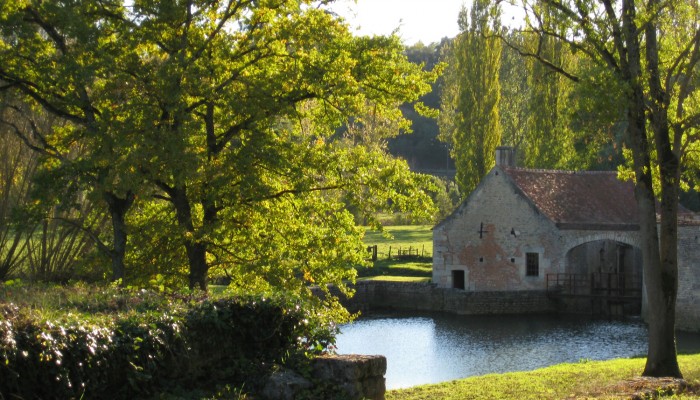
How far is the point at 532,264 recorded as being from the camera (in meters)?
39.4

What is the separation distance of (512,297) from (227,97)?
83.3 ft

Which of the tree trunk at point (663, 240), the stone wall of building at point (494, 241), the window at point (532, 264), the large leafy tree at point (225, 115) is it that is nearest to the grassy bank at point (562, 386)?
the tree trunk at point (663, 240)

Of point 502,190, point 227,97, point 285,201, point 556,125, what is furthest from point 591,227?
point 227,97

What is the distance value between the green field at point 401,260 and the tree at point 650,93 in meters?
26.0

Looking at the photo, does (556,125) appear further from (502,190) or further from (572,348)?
(572,348)

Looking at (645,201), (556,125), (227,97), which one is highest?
(556,125)

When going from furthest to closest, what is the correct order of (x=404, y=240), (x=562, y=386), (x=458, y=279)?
(x=404, y=240) → (x=458, y=279) → (x=562, y=386)

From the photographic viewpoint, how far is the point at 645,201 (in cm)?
1443

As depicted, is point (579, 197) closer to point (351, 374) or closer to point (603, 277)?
point (603, 277)

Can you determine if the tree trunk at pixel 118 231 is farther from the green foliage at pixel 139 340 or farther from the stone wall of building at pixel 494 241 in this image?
the stone wall of building at pixel 494 241

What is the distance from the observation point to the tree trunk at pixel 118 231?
52.7 ft

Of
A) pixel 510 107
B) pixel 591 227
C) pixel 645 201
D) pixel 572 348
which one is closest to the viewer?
pixel 645 201

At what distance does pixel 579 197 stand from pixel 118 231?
28511 mm

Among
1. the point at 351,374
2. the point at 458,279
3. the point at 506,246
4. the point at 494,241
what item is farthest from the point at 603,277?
the point at 351,374
